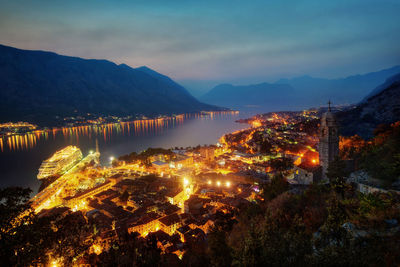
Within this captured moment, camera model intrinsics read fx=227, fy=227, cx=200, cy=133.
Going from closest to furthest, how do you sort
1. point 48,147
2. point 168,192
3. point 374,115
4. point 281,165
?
point 168,192
point 281,165
point 374,115
point 48,147

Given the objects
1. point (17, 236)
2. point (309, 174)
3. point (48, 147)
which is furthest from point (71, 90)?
point (17, 236)

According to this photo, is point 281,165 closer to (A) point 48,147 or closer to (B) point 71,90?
(A) point 48,147

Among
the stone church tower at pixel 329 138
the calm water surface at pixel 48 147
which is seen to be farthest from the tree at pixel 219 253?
the calm water surface at pixel 48 147

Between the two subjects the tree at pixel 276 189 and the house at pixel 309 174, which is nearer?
the tree at pixel 276 189

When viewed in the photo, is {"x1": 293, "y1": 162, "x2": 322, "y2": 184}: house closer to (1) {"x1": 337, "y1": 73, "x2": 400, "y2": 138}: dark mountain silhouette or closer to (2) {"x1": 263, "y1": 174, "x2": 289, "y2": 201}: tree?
(2) {"x1": 263, "y1": 174, "x2": 289, "y2": 201}: tree

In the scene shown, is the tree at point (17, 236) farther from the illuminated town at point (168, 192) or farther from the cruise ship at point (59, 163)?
the cruise ship at point (59, 163)

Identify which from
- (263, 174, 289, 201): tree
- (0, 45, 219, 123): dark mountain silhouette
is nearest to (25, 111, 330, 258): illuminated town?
(263, 174, 289, 201): tree
